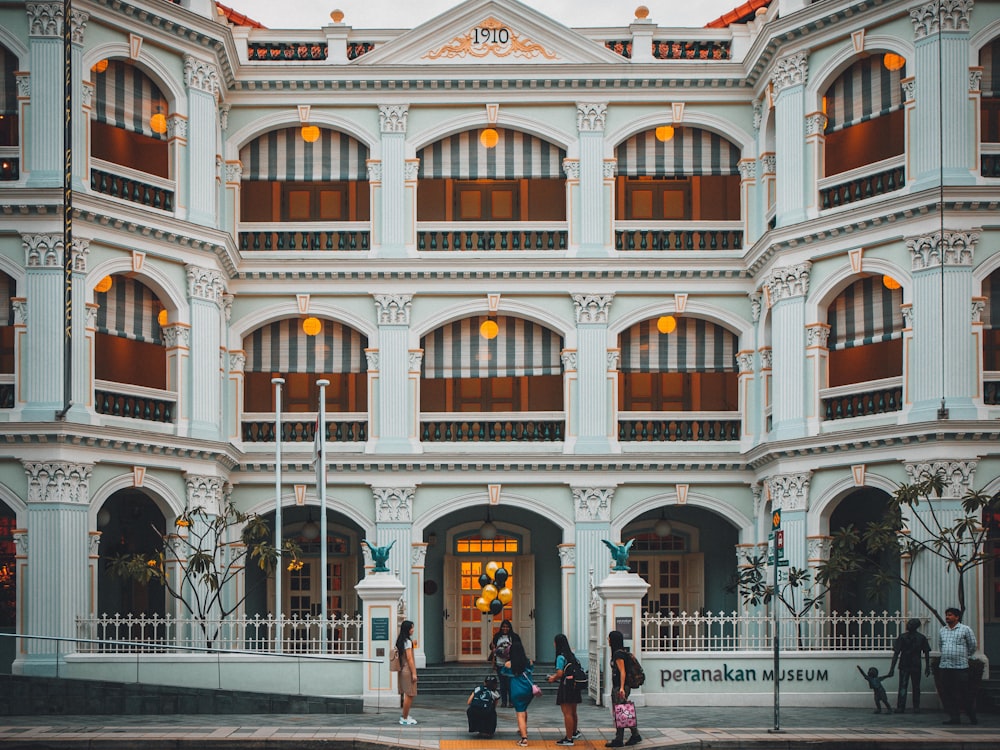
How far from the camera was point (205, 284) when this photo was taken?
32.4 m

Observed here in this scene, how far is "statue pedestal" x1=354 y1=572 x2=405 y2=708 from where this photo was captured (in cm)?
2564

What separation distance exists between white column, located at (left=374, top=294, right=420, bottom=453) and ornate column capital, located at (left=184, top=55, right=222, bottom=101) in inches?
236

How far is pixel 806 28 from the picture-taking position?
31594mm

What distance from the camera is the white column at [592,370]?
3462cm

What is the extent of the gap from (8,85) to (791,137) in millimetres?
16132

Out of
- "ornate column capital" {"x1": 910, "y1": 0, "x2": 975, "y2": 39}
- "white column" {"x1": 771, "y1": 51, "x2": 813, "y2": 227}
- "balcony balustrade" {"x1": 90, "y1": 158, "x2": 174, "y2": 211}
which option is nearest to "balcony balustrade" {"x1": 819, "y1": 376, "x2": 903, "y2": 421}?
"white column" {"x1": 771, "y1": 51, "x2": 813, "y2": 227}

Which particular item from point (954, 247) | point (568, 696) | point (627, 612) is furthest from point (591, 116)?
point (568, 696)

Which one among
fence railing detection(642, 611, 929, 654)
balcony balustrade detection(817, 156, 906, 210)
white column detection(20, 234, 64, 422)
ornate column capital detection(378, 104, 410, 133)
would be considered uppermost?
ornate column capital detection(378, 104, 410, 133)

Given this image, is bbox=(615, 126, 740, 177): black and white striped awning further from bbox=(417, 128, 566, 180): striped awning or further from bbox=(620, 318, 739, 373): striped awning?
bbox=(620, 318, 739, 373): striped awning

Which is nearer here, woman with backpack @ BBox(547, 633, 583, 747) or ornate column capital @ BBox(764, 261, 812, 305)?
woman with backpack @ BBox(547, 633, 583, 747)

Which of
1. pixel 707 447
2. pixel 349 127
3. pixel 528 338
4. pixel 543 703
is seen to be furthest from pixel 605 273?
pixel 543 703

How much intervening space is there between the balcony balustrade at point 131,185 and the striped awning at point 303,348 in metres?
4.74

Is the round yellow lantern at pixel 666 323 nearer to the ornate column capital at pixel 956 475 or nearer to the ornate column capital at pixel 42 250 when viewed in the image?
the ornate column capital at pixel 956 475

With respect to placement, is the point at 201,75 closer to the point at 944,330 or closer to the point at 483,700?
the point at 944,330
